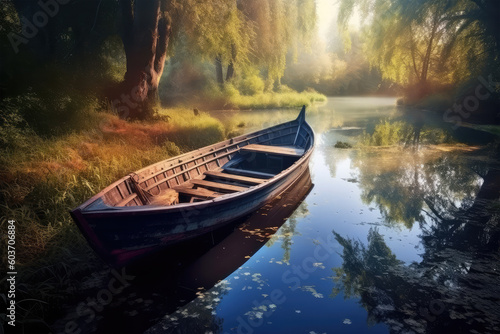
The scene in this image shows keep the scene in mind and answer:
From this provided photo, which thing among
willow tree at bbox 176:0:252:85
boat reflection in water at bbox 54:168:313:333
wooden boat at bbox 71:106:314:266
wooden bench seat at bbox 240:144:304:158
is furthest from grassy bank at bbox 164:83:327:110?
boat reflection in water at bbox 54:168:313:333

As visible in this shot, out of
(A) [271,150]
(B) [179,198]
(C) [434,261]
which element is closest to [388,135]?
(A) [271,150]

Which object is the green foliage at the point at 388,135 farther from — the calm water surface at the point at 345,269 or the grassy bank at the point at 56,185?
the grassy bank at the point at 56,185

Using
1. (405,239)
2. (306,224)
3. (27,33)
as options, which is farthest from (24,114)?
(405,239)

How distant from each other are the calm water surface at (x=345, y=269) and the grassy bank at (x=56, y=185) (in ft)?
3.79

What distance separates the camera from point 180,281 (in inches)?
194

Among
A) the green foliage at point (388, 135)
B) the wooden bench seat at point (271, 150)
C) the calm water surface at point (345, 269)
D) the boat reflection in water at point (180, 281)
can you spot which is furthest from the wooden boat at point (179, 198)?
the green foliage at point (388, 135)

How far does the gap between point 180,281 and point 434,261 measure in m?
4.49

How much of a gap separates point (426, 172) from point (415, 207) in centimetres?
330

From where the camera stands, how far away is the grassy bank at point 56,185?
456cm

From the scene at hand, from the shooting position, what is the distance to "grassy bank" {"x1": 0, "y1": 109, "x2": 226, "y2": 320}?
15.0 feet

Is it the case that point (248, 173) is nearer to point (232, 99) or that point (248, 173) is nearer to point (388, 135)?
point (388, 135)

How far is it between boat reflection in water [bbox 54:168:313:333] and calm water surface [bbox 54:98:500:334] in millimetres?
20

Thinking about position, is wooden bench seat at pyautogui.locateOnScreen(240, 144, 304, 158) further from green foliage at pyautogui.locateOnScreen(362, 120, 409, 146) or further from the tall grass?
the tall grass

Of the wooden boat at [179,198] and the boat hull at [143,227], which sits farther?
the wooden boat at [179,198]
